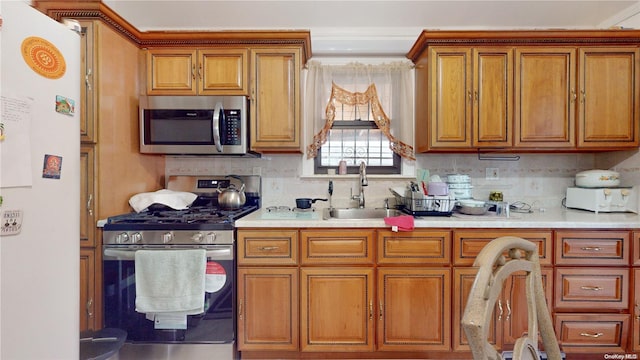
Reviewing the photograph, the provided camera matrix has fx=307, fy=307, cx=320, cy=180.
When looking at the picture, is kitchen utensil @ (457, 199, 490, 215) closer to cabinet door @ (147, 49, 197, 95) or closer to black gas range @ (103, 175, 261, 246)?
black gas range @ (103, 175, 261, 246)

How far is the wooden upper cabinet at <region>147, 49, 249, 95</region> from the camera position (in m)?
2.32

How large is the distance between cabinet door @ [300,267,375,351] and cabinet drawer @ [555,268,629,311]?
3.90ft

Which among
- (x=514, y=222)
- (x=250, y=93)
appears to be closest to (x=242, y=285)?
(x=250, y=93)

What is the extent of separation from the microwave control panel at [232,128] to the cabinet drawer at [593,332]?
7.95 feet

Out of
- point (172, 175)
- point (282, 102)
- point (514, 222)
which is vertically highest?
point (282, 102)

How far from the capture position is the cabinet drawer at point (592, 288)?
191 centimetres

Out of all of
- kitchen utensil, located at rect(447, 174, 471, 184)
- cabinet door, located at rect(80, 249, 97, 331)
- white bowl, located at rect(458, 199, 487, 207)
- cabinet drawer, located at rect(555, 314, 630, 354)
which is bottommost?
cabinet drawer, located at rect(555, 314, 630, 354)

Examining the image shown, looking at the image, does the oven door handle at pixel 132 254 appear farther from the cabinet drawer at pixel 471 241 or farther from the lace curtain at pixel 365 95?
the cabinet drawer at pixel 471 241

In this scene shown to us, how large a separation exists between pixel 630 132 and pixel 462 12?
4.98 ft

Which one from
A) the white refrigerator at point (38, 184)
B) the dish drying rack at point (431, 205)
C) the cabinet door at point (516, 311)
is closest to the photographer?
the white refrigerator at point (38, 184)

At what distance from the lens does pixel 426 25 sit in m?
2.61

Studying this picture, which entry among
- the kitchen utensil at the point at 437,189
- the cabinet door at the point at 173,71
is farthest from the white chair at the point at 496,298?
the cabinet door at the point at 173,71

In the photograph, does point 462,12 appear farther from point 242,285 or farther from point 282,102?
point 242,285

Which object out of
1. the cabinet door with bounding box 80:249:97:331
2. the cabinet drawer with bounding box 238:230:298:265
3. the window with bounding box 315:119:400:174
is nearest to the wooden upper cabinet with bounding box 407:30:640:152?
the window with bounding box 315:119:400:174
